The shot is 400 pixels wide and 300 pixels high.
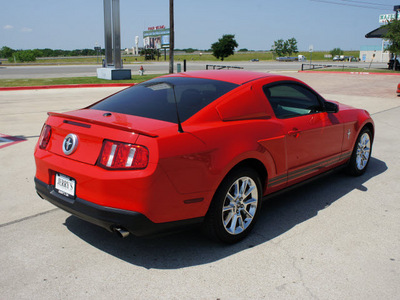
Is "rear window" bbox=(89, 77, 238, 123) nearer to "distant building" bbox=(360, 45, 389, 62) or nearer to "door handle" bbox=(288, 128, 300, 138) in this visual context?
"door handle" bbox=(288, 128, 300, 138)

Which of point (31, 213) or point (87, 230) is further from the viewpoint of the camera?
point (31, 213)

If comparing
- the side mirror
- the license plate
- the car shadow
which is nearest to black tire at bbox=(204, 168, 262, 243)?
the car shadow

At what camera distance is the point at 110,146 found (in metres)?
2.99

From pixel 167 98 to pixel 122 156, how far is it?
39.7 inches

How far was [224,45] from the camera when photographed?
317 ft

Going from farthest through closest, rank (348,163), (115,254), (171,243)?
1. (348,163)
2. (171,243)
3. (115,254)

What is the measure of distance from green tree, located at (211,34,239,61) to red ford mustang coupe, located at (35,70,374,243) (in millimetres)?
95330

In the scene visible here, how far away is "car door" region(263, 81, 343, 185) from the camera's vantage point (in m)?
4.13

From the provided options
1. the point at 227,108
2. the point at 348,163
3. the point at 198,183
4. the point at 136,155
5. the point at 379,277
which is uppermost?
the point at 227,108

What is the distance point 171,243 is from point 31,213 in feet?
5.60

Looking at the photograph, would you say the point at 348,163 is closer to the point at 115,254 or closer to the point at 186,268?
the point at 186,268

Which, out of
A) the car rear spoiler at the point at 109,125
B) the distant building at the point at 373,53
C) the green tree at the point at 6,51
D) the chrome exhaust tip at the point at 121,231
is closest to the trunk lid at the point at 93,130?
the car rear spoiler at the point at 109,125

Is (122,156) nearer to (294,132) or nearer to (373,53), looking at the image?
(294,132)

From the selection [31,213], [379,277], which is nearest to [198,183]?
[379,277]
